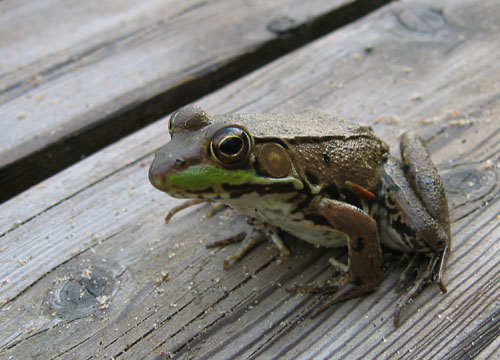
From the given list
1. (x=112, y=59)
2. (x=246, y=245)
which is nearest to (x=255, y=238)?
(x=246, y=245)

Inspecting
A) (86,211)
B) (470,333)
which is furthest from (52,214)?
(470,333)

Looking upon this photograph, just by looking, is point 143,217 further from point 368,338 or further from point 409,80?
point 409,80

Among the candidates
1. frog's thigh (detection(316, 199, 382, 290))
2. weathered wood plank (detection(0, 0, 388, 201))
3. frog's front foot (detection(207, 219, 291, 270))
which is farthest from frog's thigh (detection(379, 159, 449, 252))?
weathered wood plank (detection(0, 0, 388, 201))

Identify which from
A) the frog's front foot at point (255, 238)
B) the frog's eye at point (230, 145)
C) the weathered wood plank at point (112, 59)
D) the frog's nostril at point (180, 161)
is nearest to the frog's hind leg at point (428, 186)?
the frog's front foot at point (255, 238)

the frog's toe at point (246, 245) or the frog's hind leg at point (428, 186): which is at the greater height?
the frog's hind leg at point (428, 186)

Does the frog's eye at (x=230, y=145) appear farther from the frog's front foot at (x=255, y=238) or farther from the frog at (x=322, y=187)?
the frog's front foot at (x=255, y=238)

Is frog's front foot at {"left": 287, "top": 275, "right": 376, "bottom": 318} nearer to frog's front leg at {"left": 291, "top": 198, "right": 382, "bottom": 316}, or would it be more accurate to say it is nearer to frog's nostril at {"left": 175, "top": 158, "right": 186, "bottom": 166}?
frog's front leg at {"left": 291, "top": 198, "right": 382, "bottom": 316}

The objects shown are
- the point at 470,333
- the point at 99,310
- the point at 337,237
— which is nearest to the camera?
the point at 470,333
